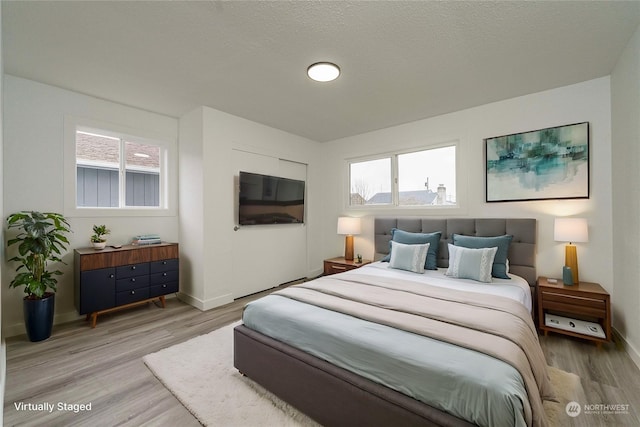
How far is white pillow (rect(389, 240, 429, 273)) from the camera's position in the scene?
121 inches

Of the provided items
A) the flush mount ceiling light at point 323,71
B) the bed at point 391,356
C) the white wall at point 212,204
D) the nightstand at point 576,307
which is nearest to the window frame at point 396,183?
the nightstand at point 576,307

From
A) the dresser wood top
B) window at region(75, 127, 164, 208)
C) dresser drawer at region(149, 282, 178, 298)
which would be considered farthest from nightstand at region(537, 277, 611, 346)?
window at region(75, 127, 164, 208)

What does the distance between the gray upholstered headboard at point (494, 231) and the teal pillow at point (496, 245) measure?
0.13m

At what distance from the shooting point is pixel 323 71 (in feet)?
8.24

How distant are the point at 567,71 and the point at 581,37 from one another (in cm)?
61

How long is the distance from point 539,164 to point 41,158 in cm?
563

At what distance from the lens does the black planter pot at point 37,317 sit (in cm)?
254

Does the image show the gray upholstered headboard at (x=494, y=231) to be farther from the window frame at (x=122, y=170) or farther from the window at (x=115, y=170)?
the window at (x=115, y=170)

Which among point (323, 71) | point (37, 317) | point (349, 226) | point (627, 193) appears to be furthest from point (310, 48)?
point (37, 317)

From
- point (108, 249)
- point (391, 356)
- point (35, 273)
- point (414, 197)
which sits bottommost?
point (391, 356)

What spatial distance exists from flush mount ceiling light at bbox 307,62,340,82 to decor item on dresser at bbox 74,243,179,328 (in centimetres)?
281

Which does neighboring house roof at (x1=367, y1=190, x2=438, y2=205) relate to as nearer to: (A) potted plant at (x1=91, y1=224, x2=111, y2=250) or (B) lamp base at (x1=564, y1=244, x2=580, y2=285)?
(B) lamp base at (x1=564, y1=244, x2=580, y2=285)

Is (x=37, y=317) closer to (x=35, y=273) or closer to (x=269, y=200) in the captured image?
(x=35, y=273)

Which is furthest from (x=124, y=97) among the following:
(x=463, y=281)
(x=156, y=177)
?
(x=463, y=281)
